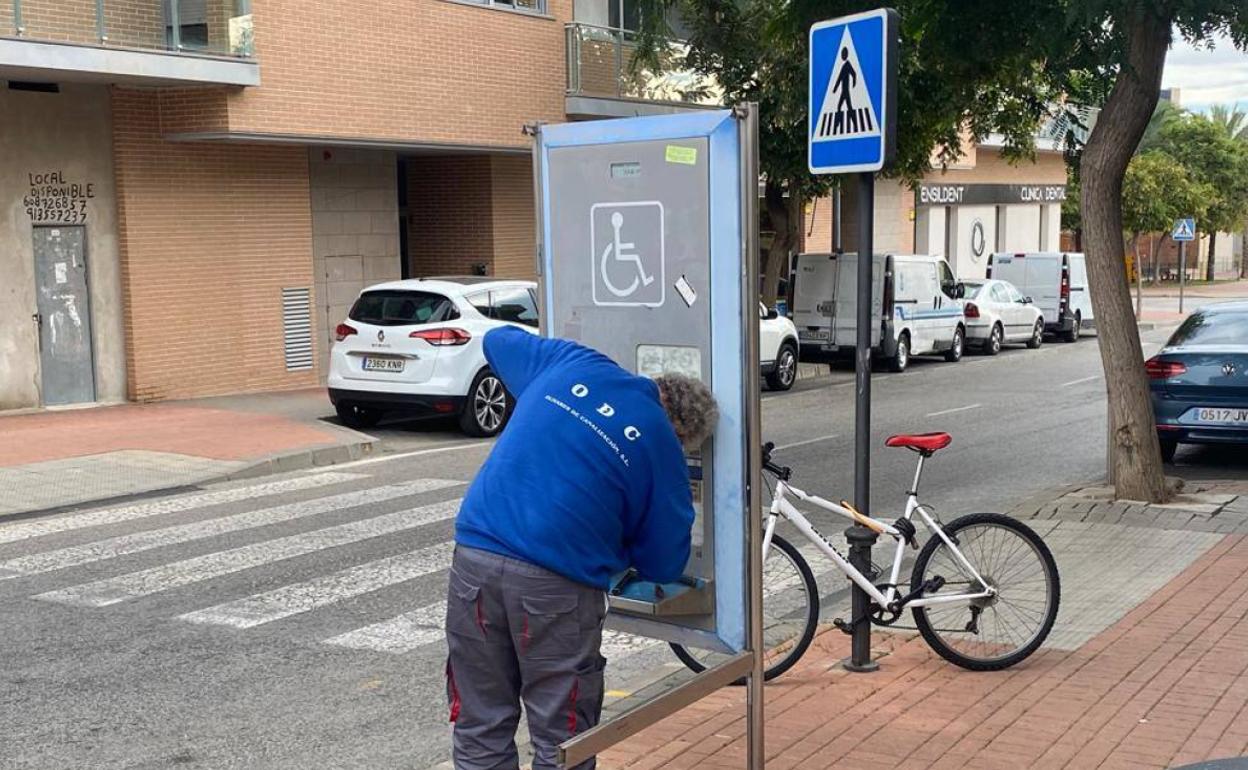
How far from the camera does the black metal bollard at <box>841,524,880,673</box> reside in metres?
5.82

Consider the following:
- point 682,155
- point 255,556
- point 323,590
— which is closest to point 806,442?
point 255,556

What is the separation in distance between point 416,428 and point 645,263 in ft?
37.6

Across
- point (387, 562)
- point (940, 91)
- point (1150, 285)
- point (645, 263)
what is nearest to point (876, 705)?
point (645, 263)

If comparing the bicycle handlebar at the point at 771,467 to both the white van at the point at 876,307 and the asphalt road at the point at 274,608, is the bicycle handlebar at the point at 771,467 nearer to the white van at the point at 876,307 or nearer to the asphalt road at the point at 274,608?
the asphalt road at the point at 274,608

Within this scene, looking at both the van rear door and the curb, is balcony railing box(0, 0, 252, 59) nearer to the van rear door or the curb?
the curb

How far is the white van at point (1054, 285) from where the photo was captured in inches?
1168

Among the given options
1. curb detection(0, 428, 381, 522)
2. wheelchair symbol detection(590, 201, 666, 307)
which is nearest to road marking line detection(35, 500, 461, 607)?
curb detection(0, 428, 381, 522)

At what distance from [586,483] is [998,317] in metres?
24.2

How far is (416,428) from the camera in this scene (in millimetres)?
15867

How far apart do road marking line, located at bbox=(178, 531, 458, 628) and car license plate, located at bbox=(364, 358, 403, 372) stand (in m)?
5.78

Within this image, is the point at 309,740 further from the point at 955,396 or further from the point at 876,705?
the point at 955,396

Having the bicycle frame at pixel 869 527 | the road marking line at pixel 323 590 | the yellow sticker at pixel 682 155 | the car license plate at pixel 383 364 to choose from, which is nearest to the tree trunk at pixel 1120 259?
the bicycle frame at pixel 869 527

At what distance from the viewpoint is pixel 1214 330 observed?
497 inches

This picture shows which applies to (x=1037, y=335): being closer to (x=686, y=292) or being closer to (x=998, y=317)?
(x=998, y=317)
